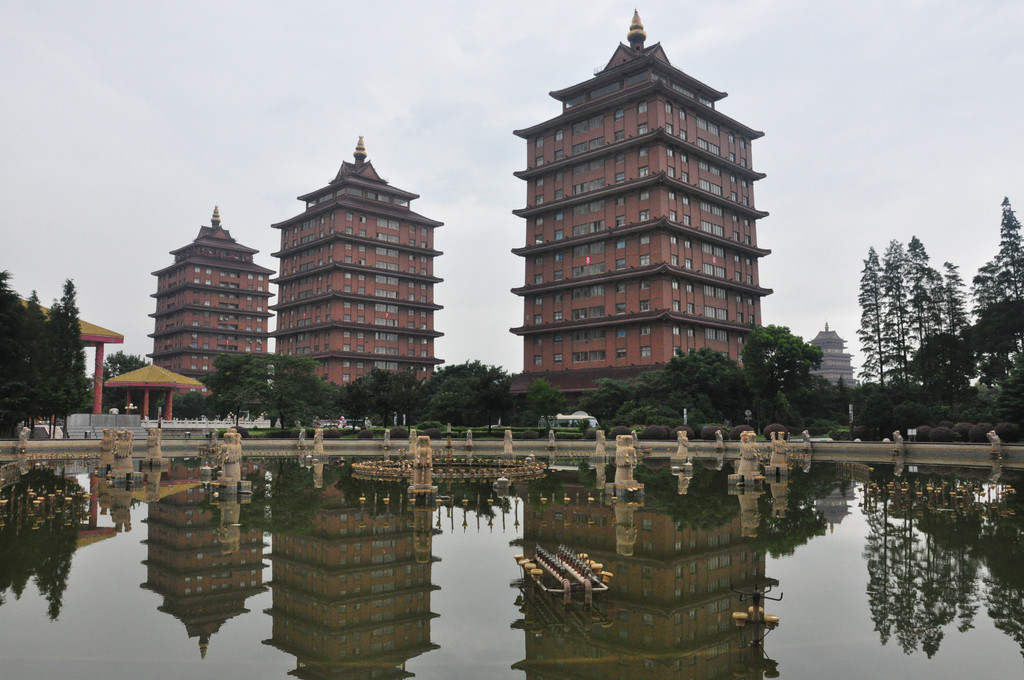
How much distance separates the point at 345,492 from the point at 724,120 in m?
68.2

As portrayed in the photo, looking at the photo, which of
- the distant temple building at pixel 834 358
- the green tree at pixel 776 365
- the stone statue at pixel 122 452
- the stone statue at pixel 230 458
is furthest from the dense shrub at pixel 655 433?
the distant temple building at pixel 834 358

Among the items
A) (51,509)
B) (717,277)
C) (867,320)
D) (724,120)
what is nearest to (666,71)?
(724,120)

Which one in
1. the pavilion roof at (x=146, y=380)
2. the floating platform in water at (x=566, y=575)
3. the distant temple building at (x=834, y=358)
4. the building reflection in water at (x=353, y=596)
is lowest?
the building reflection in water at (x=353, y=596)

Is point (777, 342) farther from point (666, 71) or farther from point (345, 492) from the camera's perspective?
point (345, 492)

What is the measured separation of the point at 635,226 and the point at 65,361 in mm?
53546

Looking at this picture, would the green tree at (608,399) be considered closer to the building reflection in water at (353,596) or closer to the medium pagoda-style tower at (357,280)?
the medium pagoda-style tower at (357,280)

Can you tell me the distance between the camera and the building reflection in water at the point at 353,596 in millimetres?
10359

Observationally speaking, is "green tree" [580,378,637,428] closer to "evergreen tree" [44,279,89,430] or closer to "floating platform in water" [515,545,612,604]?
"evergreen tree" [44,279,89,430]

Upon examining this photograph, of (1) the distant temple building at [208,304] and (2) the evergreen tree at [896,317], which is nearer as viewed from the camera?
(2) the evergreen tree at [896,317]

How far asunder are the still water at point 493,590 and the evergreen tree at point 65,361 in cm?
3332

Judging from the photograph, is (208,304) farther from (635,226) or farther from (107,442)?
(107,442)

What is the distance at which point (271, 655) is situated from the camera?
34.0 feet

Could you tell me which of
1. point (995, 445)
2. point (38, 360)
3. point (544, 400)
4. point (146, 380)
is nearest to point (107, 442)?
point (38, 360)

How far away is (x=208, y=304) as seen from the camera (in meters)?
122
